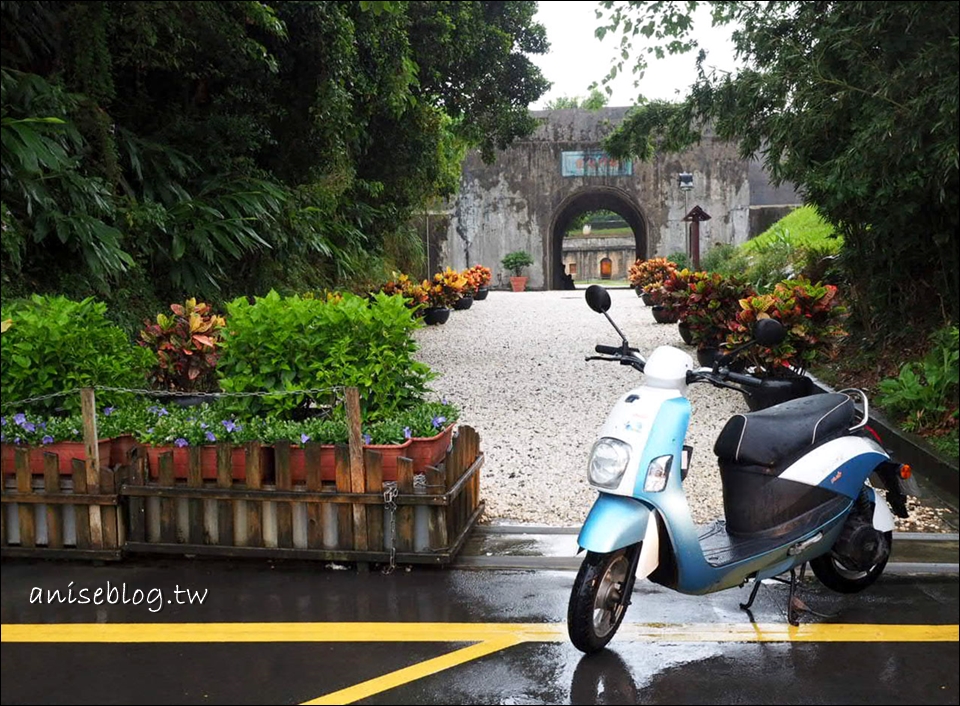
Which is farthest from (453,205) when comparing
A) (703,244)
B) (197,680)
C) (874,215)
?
(197,680)

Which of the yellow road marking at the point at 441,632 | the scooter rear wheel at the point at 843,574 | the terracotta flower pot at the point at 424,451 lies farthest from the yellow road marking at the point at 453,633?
the terracotta flower pot at the point at 424,451

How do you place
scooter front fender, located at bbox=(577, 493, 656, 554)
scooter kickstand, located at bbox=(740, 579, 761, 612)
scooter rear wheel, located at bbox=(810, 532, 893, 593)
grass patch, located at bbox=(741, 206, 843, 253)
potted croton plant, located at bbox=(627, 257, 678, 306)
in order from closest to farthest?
scooter front fender, located at bbox=(577, 493, 656, 554) → scooter kickstand, located at bbox=(740, 579, 761, 612) → scooter rear wheel, located at bbox=(810, 532, 893, 593) → grass patch, located at bbox=(741, 206, 843, 253) → potted croton plant, located at bbox=(627, 257, 678, 306)

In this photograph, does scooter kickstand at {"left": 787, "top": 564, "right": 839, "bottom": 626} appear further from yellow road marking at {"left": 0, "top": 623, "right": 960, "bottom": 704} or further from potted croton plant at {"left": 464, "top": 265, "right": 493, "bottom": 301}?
potted croton plant at {"left": 464, "top": 265, "right": 493, "bottom": 301}

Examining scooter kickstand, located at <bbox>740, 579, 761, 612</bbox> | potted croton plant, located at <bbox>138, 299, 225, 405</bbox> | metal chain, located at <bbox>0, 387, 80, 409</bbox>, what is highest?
potted croton plant, located at <bbox>138, 299, 225, 405</bbox>

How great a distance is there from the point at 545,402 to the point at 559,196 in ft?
69.4

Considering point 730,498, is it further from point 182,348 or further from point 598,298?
point 182,348

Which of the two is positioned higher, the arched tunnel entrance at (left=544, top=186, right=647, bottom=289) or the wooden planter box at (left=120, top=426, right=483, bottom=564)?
the arched tunnel entrance at (left=544, top=186, right=647, bottom=289)

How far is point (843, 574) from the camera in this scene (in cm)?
413

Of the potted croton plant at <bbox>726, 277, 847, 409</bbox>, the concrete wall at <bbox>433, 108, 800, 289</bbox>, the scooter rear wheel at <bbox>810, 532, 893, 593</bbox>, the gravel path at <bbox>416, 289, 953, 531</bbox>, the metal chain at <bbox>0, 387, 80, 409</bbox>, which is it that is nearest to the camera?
the scooter rear wheel at <bbox>810, 532, 893, 593</bbox>

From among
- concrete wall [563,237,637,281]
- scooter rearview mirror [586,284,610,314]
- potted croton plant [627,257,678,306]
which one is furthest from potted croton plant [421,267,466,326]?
concrete wall [563,237,637,281]

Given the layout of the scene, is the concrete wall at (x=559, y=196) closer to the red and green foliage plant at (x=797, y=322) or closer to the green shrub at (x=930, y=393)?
the red and green foliage plant at (x=797, y=322)

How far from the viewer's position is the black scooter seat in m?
3.81

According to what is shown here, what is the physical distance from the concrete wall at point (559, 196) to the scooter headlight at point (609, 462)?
25.8 m

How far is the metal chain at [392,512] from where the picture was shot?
4.41 m
